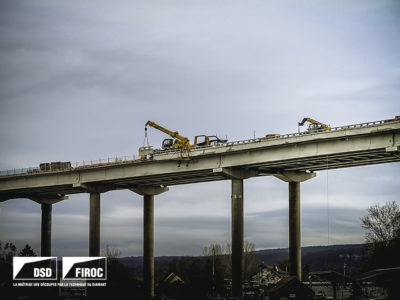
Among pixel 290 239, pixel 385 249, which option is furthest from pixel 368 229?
pixel 290 239

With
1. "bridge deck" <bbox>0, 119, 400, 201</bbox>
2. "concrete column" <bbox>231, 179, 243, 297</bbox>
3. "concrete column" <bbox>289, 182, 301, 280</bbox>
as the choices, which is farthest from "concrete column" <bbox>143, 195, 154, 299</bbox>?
"concrete column" <bbox>289, 182, 301, 280</bbox>

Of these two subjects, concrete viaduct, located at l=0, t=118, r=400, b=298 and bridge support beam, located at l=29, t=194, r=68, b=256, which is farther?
bridge support beam, located at l=29, t=194, r=68, b=256

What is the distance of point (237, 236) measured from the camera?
78000mm

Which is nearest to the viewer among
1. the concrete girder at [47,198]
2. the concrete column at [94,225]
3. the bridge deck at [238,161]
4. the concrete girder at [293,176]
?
the bridge deck at [238,161]

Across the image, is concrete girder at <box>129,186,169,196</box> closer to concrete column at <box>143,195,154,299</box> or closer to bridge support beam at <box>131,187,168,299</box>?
bridge support beam at <box>131,187,168,299</box>

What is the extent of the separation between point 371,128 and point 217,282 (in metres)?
33.0

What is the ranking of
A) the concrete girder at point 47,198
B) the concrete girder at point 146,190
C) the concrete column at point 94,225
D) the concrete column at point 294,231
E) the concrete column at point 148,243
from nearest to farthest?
the concrete column at point 294,231
the concrete column at point 94,225
the concrete column at point 148,243
the concrete girder at point 146,190
the concrete girder at point 47,198

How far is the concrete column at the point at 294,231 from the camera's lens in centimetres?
8256

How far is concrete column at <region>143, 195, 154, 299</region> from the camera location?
95.9 meters

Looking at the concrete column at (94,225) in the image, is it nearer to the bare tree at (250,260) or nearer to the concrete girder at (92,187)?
the concrete girder at (92,187)

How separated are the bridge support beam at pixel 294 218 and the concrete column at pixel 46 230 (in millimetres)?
48818

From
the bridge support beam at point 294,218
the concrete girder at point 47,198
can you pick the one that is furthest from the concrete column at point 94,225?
the bridge support beam at point 294,218

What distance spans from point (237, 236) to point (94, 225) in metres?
24.7

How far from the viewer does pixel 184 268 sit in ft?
550
